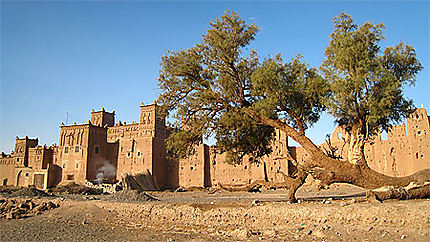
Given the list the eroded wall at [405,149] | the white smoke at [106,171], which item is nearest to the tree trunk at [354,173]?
the eroded wall at [405,149]

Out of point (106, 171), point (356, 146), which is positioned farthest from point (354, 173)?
point (106, 171)

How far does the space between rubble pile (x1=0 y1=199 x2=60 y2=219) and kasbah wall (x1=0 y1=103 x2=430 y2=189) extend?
18382 millimetres

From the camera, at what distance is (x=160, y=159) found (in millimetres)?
46750

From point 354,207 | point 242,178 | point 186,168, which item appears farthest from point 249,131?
point 186,168

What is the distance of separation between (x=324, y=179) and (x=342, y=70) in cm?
479

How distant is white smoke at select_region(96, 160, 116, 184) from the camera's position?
4796 cm

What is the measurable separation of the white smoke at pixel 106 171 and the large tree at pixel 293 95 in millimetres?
35350

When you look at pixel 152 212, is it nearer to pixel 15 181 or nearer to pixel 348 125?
pixel 348 125

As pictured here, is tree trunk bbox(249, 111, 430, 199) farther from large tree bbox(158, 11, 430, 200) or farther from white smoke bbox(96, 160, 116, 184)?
white smoke bbox(96, 160, 116, 184)

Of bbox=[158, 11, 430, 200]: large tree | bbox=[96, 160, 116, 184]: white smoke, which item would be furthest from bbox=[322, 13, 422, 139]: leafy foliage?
bbox=[96, 160, 116, 184]: white smoke

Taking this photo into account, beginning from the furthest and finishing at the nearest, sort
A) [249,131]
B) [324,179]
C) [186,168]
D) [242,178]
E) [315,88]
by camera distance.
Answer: [186,168] < [242,178] < [249,131] < [315,88] < [324,179]

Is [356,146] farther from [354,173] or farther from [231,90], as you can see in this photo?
[231,90]

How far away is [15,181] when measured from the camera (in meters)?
53.8

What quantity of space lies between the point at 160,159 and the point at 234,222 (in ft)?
116
